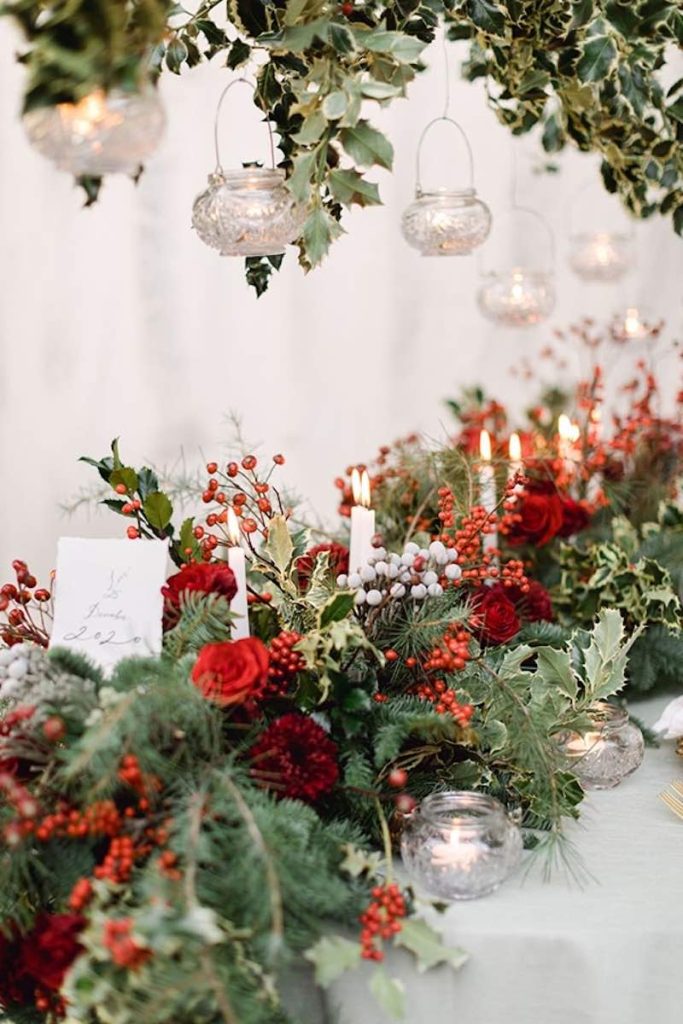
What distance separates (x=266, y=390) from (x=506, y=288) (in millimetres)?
674

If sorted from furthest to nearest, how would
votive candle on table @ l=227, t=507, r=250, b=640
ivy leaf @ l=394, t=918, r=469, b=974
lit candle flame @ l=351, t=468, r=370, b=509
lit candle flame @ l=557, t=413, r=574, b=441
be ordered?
lit candle flame @ l=557, t=413, r=574, b=441, lit candle flame @ l=351, t=468, r=370, b=509, votive candle on table @ l=227, t=507, r=250, b=640, ivy leaf @ l=394, t=918, r=469, b=974

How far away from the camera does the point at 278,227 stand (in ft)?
4.31

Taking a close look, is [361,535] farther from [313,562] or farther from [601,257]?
[601,257]

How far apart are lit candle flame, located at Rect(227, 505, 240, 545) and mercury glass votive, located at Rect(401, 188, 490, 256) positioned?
60cm

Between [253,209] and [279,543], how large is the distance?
38 cm

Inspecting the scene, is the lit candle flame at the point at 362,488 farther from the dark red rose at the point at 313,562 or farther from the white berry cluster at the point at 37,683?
the white berry cluster at the point at 37,683

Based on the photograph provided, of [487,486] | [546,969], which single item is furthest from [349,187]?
[546,969]

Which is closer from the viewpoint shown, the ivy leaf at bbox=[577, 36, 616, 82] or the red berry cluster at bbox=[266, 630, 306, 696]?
the red berry cluster at bbox=[266, 630, 306, 696]

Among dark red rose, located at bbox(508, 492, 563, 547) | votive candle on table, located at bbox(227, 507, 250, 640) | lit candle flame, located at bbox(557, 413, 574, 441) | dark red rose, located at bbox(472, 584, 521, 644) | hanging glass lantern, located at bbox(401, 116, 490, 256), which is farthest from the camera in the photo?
lit candle flame, located at bbox(557, 413, 574, 441)

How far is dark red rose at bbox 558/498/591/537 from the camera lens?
1.86 metres

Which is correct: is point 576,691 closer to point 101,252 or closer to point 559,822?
point 559,822

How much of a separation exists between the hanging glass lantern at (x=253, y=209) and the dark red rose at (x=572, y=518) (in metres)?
0.74

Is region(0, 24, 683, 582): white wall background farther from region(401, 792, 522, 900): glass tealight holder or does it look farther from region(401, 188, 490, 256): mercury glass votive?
region(401, 792, 522, 900): glass tealight holder

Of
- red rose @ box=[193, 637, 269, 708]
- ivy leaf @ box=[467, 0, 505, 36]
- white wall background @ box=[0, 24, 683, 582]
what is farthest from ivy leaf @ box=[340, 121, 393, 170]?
white wall background @ box=[0, 24, 683, 582]
